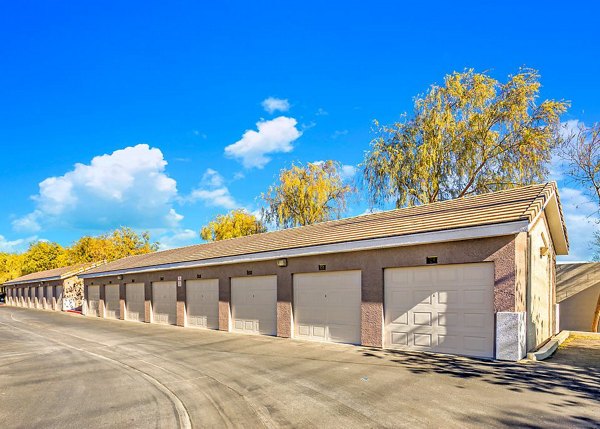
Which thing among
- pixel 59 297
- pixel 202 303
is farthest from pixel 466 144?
pixel 59 297

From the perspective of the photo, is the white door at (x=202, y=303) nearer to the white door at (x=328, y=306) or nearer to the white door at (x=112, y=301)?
the white door at (x=328, y=306)

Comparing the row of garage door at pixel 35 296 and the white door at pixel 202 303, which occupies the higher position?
the white door at pixel 202 303

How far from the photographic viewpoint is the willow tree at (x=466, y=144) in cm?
2492

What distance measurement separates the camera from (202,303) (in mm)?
19594

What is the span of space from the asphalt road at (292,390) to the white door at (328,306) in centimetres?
119

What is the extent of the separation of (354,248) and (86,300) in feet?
91.3

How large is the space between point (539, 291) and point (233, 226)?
111 ft

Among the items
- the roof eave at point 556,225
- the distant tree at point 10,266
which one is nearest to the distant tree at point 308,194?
the roof eave at point 556,225

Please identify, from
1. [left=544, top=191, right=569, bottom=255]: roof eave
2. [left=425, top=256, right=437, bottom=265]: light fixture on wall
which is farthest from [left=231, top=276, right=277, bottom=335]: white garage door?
[left=544, top=191, right=569, bottom=255]: roof eave

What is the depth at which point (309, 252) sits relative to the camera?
46.7ft

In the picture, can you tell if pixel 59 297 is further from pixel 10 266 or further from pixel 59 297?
pixel 10 266

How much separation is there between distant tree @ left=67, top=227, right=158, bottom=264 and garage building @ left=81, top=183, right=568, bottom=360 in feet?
175

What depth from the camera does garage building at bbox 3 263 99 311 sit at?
39.8m

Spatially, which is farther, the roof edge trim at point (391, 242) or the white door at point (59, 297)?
the white door at point (59, 297)
